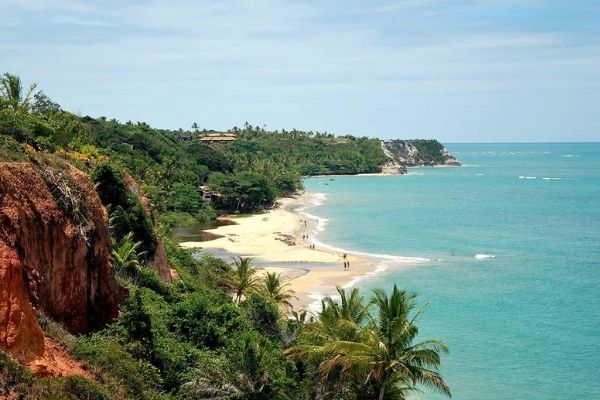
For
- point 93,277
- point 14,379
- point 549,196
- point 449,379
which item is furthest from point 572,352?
point 549,196

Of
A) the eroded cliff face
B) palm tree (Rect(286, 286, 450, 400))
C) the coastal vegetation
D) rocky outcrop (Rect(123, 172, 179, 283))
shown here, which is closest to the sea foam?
the coastal vegetation

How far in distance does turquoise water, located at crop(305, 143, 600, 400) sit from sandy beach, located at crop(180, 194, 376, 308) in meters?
2.98

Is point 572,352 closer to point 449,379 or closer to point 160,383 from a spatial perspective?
point 449,379

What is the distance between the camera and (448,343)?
3756cm

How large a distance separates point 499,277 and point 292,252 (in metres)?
19.9

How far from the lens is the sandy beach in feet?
164

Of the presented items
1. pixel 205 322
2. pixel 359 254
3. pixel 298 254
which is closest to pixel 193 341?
pixel 205 322

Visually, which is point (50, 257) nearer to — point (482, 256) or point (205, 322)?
point (205, 322)

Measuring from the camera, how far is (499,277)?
180 feet

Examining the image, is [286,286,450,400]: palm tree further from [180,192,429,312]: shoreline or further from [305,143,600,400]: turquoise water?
[180,192,429,312]: shoreline

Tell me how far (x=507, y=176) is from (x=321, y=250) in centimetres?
13252

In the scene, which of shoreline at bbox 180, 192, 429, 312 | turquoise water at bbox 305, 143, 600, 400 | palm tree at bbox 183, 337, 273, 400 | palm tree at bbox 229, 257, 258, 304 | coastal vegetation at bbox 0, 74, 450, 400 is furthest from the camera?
shoreline at bbox 180, 192, 429, 312

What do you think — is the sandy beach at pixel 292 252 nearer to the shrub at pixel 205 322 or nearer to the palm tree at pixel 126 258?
the shrub at pixel 205 322

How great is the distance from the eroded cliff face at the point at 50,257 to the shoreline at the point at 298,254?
75.9 ft
